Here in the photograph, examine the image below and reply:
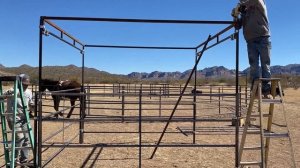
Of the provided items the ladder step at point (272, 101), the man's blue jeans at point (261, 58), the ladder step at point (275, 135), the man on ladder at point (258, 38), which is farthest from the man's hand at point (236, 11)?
the ladder step at point (275, 135)

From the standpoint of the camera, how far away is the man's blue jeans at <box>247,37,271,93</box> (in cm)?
523

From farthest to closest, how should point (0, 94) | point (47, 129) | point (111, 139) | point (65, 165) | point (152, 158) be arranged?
point (47, 129) < point (111, 139) < point (152, 158) < point (65, 165) < point (0, 94)

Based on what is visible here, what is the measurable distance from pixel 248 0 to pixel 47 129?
8377mm

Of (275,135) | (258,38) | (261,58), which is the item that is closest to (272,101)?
(275,135)

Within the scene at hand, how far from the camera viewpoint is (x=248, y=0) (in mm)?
5348

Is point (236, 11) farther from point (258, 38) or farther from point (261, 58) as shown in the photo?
point (261, 58)

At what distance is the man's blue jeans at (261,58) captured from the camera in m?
5.23

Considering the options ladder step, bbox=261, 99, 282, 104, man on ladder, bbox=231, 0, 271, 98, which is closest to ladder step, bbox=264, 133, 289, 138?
ladder step, bbox=261, 99, 282, 104

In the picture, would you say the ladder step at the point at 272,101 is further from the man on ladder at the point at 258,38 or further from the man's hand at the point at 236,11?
the man's hand at the point at 236,11

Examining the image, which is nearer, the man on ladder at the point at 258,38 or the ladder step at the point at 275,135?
the ladder step at the point at 275,135

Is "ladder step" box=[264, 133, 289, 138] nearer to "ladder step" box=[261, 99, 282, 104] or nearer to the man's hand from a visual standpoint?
"ladder step" box=[261, 99, 282, 104]

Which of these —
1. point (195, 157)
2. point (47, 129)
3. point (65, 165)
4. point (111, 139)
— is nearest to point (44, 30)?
point (65, 165)

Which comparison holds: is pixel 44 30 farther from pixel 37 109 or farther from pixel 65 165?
pixel 65 165

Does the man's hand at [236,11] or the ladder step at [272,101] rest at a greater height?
the man's hand at [236,11]
